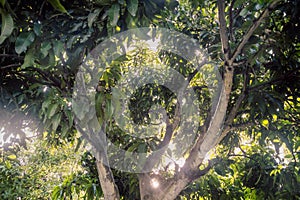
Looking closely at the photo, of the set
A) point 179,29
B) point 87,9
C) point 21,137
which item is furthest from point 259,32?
point 21,137

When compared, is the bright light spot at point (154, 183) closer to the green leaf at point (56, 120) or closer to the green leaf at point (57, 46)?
the green leaf at point (56, 120)

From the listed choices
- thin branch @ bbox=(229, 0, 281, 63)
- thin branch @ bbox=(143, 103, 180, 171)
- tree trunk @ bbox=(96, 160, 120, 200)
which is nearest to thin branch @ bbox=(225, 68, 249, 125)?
thin branch @ bbox=(229, 0, 281, 63)

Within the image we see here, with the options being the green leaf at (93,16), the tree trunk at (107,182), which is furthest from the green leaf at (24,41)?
the tree trunk at (107,182)

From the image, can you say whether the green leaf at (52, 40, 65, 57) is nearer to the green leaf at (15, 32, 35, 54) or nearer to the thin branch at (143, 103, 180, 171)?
the green leaf at (15, 32, 35, 54)

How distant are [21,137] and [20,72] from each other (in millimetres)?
474

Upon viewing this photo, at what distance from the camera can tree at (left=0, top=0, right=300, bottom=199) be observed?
49.8 inches

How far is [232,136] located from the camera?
2.34m

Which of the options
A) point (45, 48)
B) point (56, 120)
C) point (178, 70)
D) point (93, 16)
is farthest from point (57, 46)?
point (178, 70)

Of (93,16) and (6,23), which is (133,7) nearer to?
(93,16)

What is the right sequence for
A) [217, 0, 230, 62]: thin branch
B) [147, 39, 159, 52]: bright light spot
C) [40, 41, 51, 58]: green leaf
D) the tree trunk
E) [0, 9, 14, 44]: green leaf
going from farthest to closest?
[147, 39, 159, 52]: bright light spot → the tree trunk → [217, 0, 230, 62]: thin branch → [40, 41, 51, 58]: green leaf → [0, 9, 14, 44]: green leaf

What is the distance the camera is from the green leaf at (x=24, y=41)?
113cm

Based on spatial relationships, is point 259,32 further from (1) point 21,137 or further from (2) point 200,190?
(1) point 21,137

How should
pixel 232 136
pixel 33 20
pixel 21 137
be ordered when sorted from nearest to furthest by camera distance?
pixel 33 20 < pixel 21 137 < pixel 232 136

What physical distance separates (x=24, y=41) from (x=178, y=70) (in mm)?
1184
